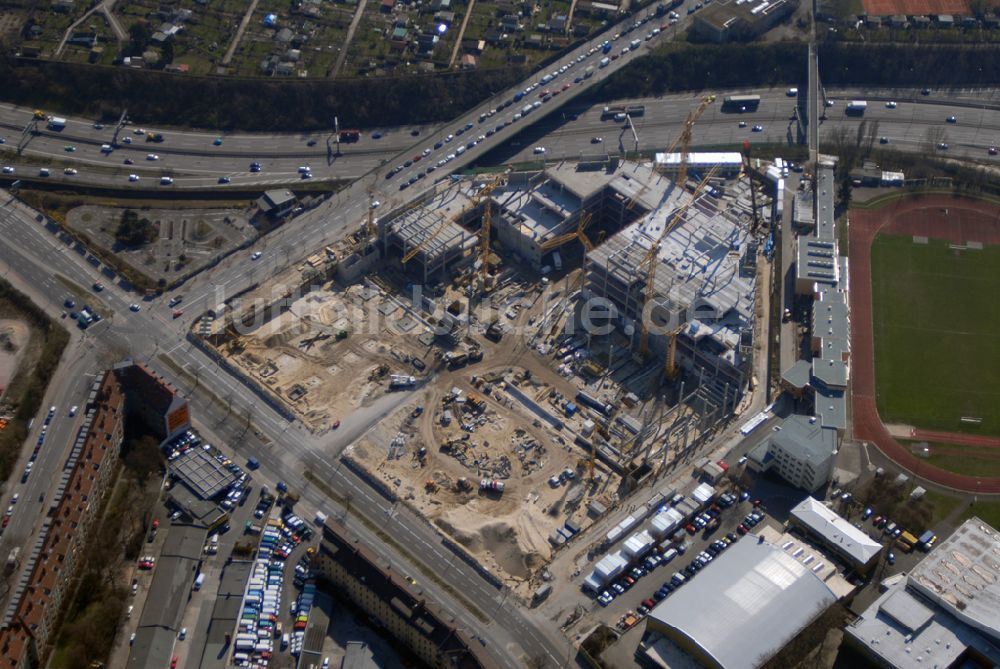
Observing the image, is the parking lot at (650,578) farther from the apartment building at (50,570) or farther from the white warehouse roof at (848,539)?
the apartment building at (50,570)

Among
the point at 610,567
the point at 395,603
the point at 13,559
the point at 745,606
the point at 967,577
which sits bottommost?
the point at 13,559

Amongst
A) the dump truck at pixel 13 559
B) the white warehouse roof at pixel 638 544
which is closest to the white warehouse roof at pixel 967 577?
the white warehouse roof at pixel 638 544

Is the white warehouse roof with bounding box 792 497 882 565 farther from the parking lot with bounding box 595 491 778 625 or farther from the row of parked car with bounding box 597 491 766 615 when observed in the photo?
the parking lot with bounding box 595 491 778 625

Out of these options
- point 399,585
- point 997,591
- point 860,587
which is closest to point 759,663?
point 860,587

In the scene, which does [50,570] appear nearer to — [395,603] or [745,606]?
[395,603]

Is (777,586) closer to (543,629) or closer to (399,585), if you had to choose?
(543,629)

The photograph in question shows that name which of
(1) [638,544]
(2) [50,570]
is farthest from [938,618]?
(2) [50,570]

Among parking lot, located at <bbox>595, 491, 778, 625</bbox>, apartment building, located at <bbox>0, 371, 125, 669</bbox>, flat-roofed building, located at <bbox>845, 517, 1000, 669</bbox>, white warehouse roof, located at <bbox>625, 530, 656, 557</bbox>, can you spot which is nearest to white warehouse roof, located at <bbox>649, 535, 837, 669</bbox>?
parking lot, located at <bbox>595, 491, 778, 625</bbox>

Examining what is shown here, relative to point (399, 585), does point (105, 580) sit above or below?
below
